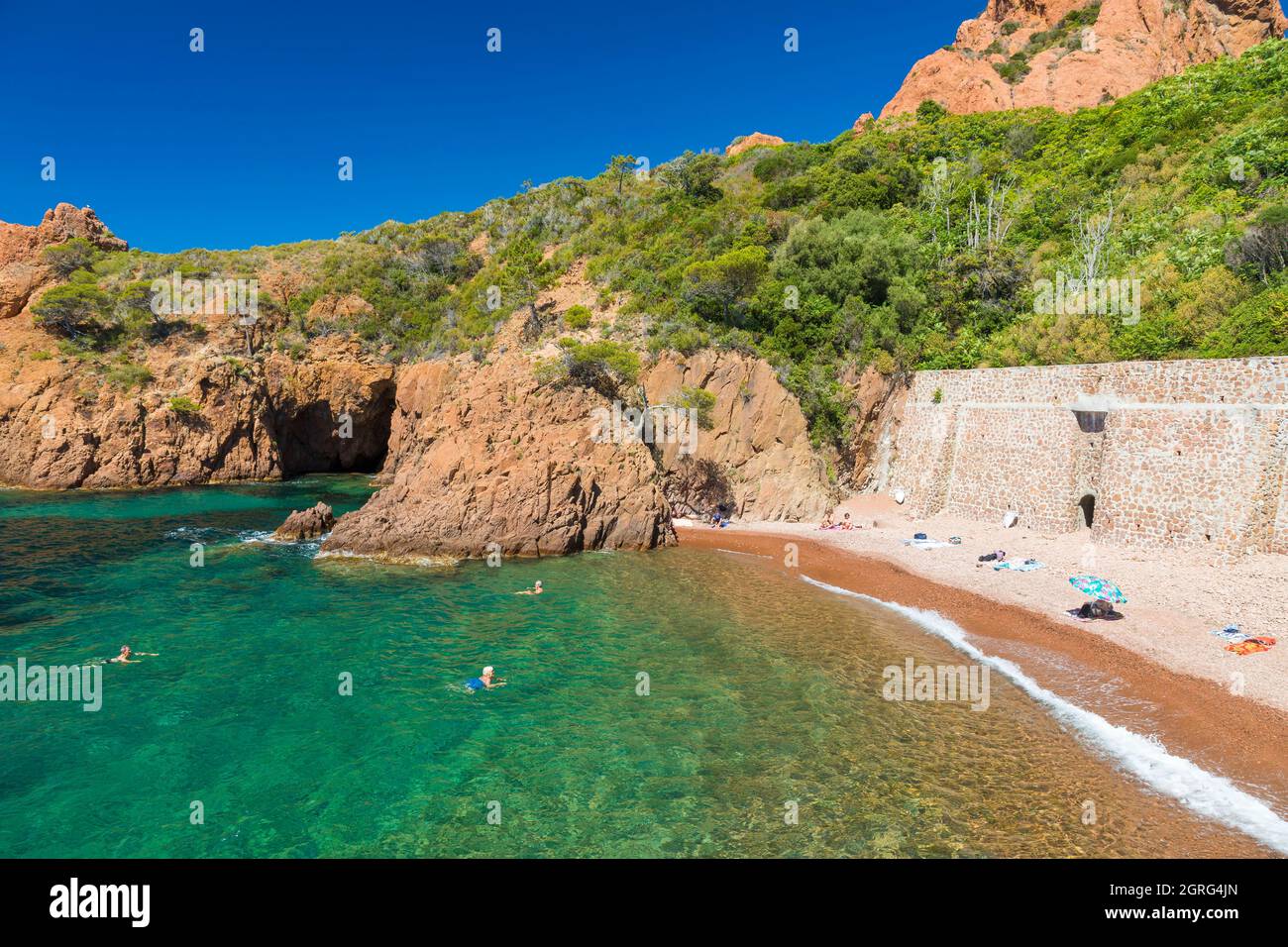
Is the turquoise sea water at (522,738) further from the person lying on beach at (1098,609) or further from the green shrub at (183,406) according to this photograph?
the green shrub at (183,406)

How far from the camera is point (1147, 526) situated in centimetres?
2298

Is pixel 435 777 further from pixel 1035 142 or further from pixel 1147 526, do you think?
pixel 1035 142

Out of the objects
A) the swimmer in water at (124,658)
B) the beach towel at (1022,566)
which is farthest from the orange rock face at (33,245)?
the beach towel at (1022,566)

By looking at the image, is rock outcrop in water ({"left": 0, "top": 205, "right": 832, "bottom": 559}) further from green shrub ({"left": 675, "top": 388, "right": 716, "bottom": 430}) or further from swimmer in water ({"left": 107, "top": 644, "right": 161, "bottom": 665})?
swimmer in water ({"left": 107, "top": 644, "right": 161, "bottom": 665})

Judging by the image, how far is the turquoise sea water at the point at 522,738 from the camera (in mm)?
9984

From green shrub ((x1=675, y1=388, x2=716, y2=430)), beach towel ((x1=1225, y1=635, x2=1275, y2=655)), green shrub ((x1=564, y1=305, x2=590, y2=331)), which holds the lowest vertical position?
beach towel ((x1=1225, y1=635, x2=1275, y2=655))

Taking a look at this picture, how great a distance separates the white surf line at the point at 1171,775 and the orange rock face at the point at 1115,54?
3010 inches

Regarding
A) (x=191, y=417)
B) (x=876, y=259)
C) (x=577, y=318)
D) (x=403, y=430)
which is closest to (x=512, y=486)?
(x=577, y=318)

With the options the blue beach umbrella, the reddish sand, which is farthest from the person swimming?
the blue beach umbrella

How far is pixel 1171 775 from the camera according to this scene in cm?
1169

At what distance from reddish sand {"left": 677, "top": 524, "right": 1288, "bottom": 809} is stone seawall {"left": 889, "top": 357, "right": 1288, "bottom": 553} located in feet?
23.1

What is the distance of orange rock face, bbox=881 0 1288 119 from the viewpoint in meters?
68.2

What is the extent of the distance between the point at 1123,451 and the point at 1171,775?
1615 centimetres
